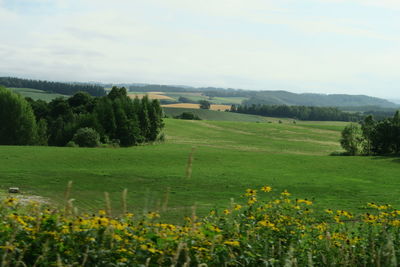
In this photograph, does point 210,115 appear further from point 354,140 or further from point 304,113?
point 354,140

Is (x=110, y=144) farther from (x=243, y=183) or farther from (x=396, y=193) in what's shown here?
(x=396, y=193)

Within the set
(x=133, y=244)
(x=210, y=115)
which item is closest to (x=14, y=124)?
(x=133, y=244)

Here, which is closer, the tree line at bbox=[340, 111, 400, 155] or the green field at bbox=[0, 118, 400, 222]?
the green field at bbox=[0, 118, 400, 222]

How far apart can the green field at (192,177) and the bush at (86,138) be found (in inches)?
412

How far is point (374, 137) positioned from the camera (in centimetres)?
6762

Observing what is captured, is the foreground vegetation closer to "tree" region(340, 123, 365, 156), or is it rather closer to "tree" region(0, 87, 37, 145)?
"tree" region(0, 87, 37, 145)

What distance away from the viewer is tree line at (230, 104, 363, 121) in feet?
550

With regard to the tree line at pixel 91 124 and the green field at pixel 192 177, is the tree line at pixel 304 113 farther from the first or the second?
the green field at pixel 192 177

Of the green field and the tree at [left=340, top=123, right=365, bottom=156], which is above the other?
the tree at [left=340, top=123, right=365, bottom=156]

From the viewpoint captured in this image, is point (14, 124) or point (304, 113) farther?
point (304, 113)

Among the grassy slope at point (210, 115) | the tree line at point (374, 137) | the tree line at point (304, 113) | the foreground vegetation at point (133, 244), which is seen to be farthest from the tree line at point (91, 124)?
the tree line at point (304, 113)

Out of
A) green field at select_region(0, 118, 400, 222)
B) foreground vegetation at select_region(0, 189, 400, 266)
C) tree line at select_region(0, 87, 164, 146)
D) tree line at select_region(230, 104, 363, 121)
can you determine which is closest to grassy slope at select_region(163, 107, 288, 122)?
tree line at select_region(230, 104, 363, 121)

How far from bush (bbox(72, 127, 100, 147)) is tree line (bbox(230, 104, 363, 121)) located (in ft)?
384

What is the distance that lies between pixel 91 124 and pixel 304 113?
4625 inches
